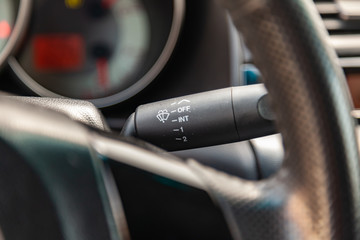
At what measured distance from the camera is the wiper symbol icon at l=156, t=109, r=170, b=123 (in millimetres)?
615

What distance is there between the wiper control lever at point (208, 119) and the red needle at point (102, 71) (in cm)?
165

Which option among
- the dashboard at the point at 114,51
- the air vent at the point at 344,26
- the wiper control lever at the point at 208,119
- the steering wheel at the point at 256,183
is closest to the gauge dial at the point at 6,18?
the dashboard at the point at 114,51

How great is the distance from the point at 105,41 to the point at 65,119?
198 centimetres

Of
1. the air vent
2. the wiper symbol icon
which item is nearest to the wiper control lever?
the wiper symbol icon

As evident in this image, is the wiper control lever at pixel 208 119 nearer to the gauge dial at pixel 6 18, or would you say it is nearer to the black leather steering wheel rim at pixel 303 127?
the black leather steering wheel rim at pixel 303 127

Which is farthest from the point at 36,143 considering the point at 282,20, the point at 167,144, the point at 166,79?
the point at 166,79

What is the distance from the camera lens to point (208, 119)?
22.8 inches

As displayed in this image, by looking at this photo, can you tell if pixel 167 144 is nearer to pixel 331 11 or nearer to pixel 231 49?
pixel 331 11

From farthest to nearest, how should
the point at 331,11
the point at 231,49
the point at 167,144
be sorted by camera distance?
the point at 231,49, the point at 331,11, the point at 167,144

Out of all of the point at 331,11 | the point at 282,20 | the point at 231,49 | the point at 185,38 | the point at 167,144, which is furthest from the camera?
the point at 185,38

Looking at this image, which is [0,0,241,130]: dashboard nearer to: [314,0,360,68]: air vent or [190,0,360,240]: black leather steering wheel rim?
[314,0,360,68]: air vent

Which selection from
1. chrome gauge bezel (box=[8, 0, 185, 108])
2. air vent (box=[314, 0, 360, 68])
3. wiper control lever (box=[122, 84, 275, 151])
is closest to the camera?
wiper control lever (box=[122, 84, 275, 151])

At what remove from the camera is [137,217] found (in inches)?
13.7

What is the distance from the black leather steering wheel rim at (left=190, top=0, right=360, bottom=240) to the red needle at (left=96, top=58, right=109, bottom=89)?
6.55 ft
